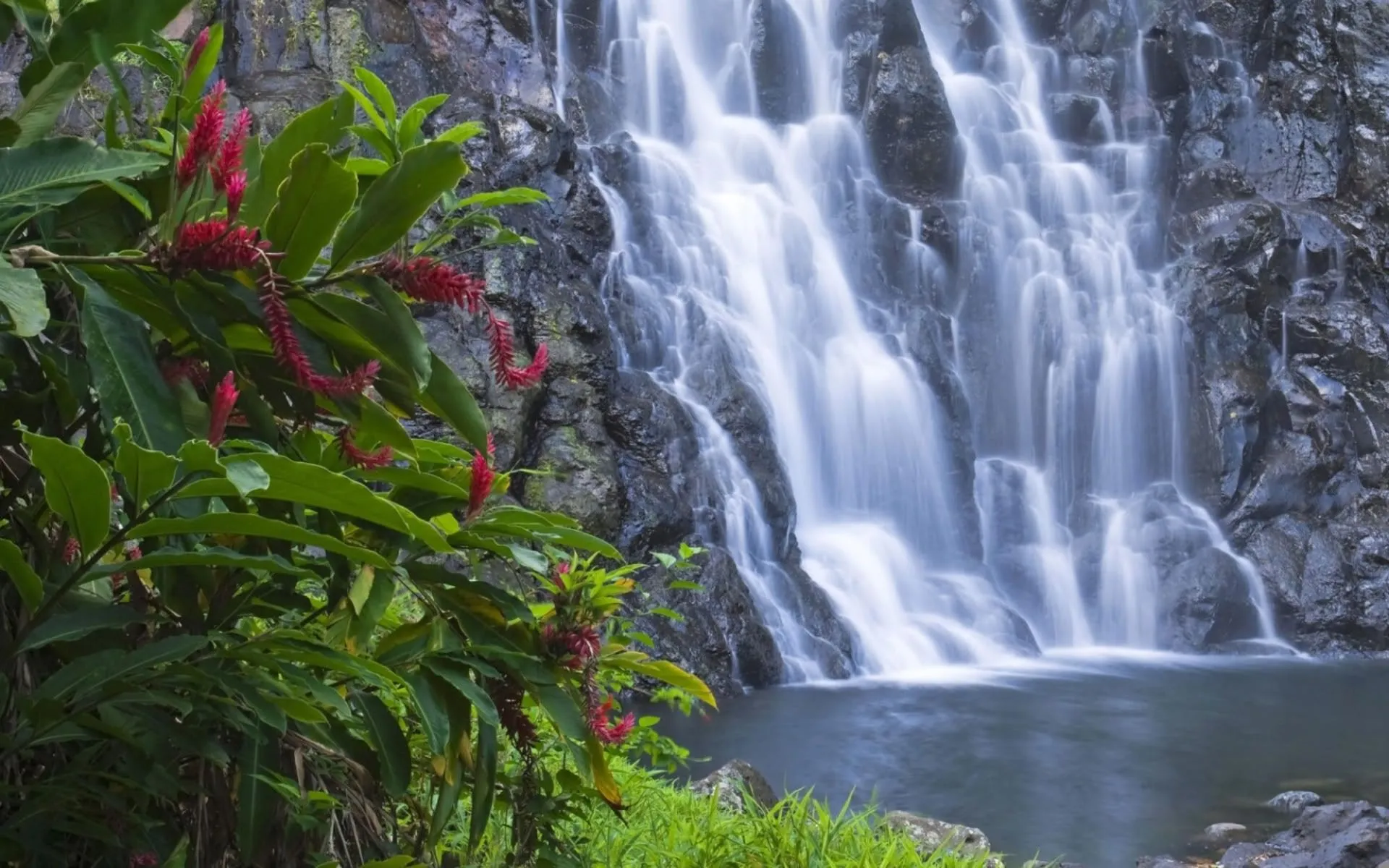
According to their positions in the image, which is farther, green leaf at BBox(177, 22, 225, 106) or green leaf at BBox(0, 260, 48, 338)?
green leaf at BBox(177, 22, 225, 106)

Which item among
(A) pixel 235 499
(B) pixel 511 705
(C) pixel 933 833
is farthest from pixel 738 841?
(C) pixel 933 833

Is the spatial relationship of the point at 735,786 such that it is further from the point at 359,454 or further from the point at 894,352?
the point at 894,352

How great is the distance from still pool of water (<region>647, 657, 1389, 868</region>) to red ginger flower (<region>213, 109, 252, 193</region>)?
6237 mm

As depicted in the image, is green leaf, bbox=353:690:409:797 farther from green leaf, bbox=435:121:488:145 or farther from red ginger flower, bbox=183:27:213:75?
red ginger flower, bbox=183:27:213:75

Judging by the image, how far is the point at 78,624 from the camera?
1438mm

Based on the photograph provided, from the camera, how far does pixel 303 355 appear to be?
1.26m

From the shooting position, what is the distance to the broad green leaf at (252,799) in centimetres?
167

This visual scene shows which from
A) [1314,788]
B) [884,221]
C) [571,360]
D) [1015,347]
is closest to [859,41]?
[884,221]

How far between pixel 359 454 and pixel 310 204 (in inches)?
16.0

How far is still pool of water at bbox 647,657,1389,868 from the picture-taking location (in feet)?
27.2

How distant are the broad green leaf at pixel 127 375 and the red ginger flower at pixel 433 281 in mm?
273

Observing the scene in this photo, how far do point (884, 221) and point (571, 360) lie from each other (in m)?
7.87

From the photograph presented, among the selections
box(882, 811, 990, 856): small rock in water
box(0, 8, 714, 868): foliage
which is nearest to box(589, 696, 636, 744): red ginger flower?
box(0, 8, 714, 868): foliage

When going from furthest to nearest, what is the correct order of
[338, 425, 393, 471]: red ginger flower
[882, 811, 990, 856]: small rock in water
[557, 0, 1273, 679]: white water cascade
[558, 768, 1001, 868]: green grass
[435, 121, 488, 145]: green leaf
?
[557, 0, 1273, 679]: white water cascade < [882, 811, 990, 856]: small rock in water < [558, 768, 1001, 868]: green grass < [338, 425, 393, 471]: red ginger flower < [435, 121, 488, 145]: green leaf
